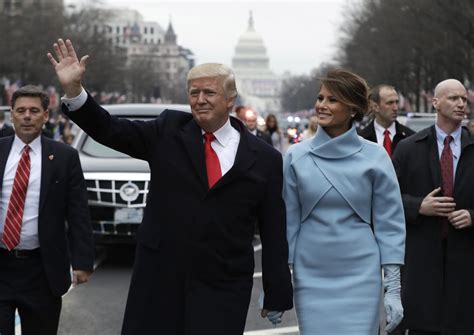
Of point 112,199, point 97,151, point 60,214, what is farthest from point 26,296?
point 97,151

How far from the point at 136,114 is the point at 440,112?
7.70m

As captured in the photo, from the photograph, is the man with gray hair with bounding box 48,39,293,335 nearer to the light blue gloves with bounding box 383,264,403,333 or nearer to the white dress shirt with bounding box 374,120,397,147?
the light blue gloves with bounding box 383,264,403,333

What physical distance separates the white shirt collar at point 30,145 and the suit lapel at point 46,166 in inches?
1.0

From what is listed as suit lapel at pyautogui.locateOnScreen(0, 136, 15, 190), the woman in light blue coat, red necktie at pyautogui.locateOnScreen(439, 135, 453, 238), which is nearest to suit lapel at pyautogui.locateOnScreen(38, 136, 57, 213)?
suit lapel at pyautogui.locateOnScreen(0, 136, 15, 190)

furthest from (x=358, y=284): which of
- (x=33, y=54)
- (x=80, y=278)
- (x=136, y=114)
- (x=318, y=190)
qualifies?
(x=33, y=54)

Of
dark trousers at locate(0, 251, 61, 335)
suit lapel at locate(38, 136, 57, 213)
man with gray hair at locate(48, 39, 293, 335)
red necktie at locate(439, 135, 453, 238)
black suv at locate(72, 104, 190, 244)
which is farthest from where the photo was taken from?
black suv at locate(72, 104, 190, 244)

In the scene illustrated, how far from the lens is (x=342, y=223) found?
5.27 meters

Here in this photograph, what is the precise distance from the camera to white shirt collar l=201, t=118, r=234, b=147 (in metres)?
5.13

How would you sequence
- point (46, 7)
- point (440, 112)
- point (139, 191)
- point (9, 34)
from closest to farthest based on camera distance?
1. point (440, 112)
2. point (139, 191)
3. point (9, 34)
4. point (46, 7)

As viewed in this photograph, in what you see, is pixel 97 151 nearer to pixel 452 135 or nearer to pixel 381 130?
pixel 381 130

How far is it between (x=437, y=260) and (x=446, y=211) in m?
0.30

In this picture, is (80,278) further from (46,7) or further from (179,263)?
(46,7)

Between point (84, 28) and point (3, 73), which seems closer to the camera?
point (3, 73)

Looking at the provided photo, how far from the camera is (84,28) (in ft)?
234
